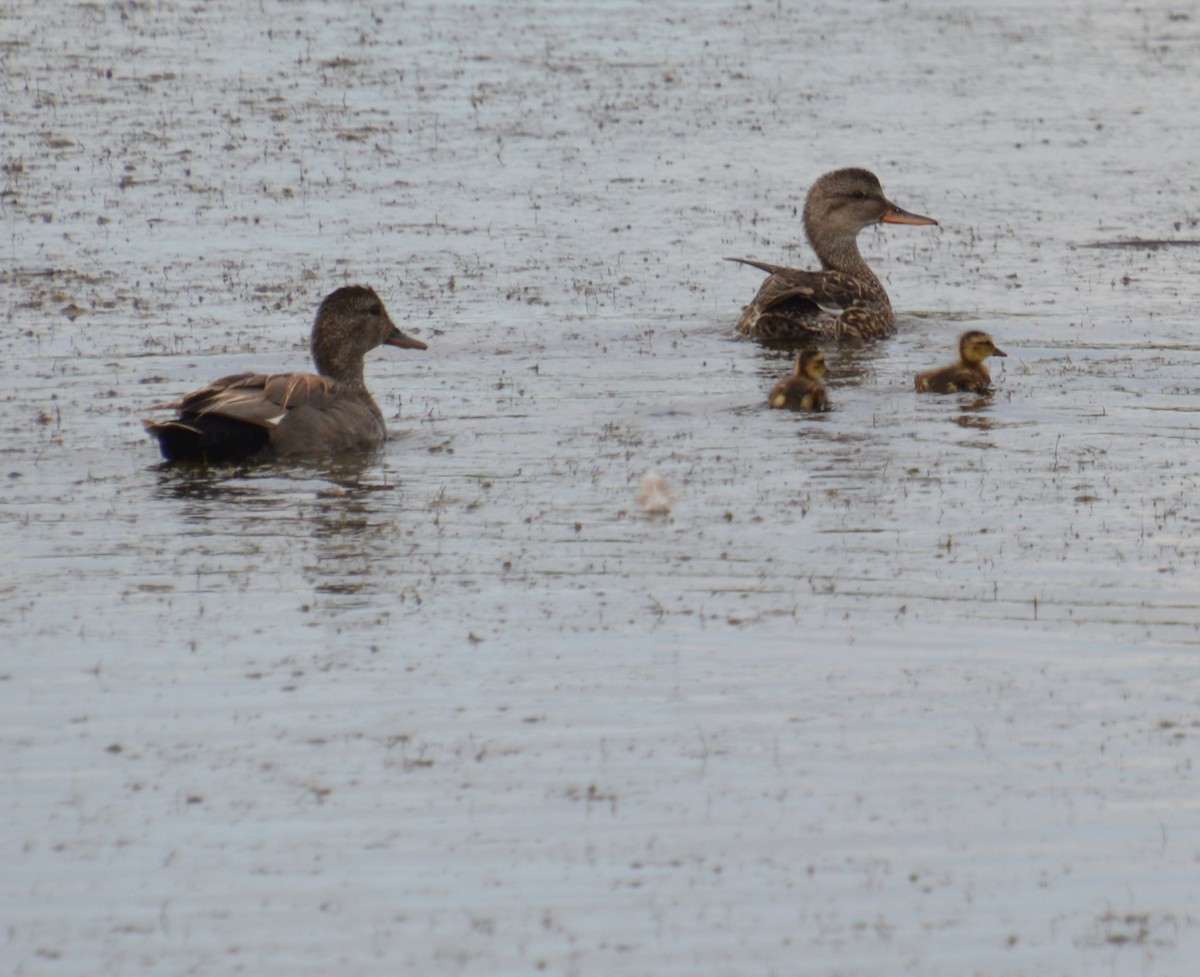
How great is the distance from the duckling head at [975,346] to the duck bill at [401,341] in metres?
2.98

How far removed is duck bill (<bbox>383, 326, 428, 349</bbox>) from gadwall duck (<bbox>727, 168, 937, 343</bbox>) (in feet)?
8.80

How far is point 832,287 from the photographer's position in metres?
13.9

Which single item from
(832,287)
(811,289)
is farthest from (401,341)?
(832,287)

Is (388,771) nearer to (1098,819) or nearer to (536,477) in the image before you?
(1098,819)

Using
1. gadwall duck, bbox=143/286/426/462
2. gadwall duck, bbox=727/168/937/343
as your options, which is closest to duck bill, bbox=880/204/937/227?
gadwall duck, bbox=727/168/937/343

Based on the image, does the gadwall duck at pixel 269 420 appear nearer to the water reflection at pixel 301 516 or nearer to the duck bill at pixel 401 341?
the water reflection at pixel 301 516

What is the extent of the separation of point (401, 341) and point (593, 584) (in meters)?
3.80

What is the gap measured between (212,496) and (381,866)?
4.14 metres

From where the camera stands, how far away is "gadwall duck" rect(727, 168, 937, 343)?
13523 millimetres

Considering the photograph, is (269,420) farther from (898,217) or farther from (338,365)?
(898,217)

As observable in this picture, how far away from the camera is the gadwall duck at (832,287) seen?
1352cm

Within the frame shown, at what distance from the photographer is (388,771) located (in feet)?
20.6

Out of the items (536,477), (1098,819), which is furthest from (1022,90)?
(1098,819)

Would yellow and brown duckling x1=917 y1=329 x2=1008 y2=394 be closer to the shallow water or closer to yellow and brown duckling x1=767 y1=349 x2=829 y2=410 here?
the shallow water
